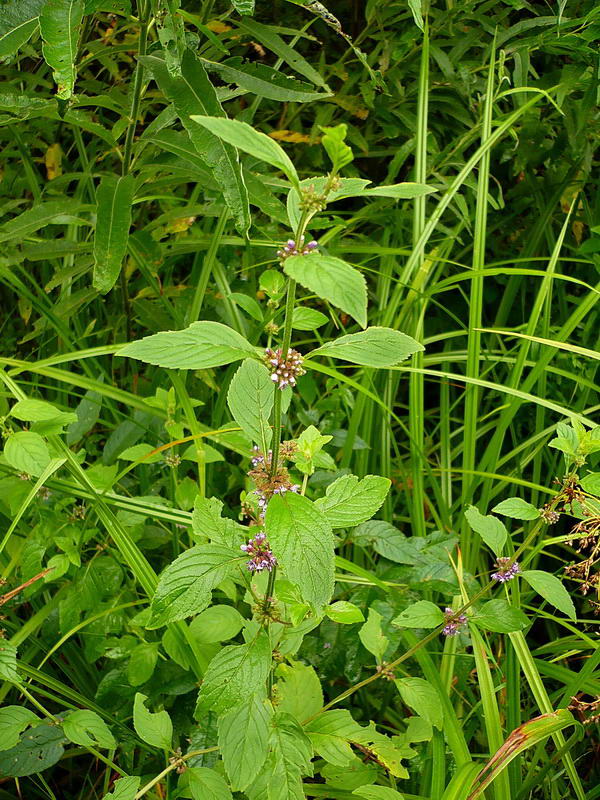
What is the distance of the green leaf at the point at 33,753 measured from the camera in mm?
975

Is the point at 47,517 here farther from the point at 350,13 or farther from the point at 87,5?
the point at 350,13

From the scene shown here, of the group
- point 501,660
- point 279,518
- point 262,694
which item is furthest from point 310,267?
point 501,660

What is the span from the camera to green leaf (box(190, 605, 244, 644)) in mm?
924

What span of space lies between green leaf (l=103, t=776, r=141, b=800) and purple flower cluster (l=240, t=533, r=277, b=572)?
0.31 metres

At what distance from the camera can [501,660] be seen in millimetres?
1401

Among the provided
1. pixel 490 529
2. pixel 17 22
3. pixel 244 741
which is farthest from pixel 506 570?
pixel 17 22

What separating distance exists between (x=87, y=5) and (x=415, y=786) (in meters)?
1.29

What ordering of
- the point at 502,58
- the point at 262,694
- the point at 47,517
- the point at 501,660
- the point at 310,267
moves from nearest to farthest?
the point at 310,267
the point at 262,694
the point at 47,517
the point at 501,660
the point at 502,58

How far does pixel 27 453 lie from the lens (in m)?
0.99

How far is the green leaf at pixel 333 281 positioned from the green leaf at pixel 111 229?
0.64 meters

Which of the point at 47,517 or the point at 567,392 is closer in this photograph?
the point at 47,517

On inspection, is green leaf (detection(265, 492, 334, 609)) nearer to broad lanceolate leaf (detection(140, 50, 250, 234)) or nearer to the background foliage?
the background foliage

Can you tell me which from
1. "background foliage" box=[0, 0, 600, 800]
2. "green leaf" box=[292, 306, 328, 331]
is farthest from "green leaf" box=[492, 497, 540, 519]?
"green leaf" box=[292, 306, 328, 331]

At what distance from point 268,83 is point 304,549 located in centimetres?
90
